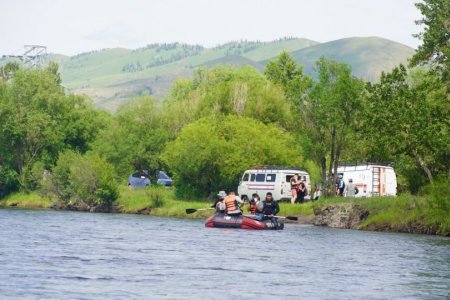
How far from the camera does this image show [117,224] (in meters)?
64.4

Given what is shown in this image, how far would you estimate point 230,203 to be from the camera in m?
59.0

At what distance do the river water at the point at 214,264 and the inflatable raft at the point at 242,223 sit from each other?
3.11 feet

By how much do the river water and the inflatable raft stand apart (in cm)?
95

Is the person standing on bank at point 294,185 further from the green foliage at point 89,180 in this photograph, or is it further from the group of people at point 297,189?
the green foliage at point 89,180

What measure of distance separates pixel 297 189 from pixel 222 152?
8.57 meters

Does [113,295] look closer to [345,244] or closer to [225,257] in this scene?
[225,257]

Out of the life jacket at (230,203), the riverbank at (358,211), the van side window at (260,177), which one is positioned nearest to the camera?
the life jacket at (230,203)

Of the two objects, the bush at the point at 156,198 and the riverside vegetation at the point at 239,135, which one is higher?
the riverside vegetation at the point at 239,135

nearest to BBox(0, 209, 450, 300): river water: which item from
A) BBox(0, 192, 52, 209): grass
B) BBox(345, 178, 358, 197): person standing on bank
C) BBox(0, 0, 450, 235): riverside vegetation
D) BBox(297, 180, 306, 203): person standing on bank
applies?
BBox(0, 0, 450, 235): riverside vegetation

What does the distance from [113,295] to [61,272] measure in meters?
5.28

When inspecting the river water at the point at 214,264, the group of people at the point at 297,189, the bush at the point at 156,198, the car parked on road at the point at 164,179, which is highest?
the car parked on road at the point at 164,179

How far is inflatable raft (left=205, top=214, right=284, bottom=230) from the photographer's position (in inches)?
2313

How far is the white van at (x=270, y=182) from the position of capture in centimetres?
7569

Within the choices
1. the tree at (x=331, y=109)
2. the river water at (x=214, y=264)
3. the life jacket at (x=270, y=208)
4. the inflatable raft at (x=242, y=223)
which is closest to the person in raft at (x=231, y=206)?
the inflatable raft at (x=242, y=223)
